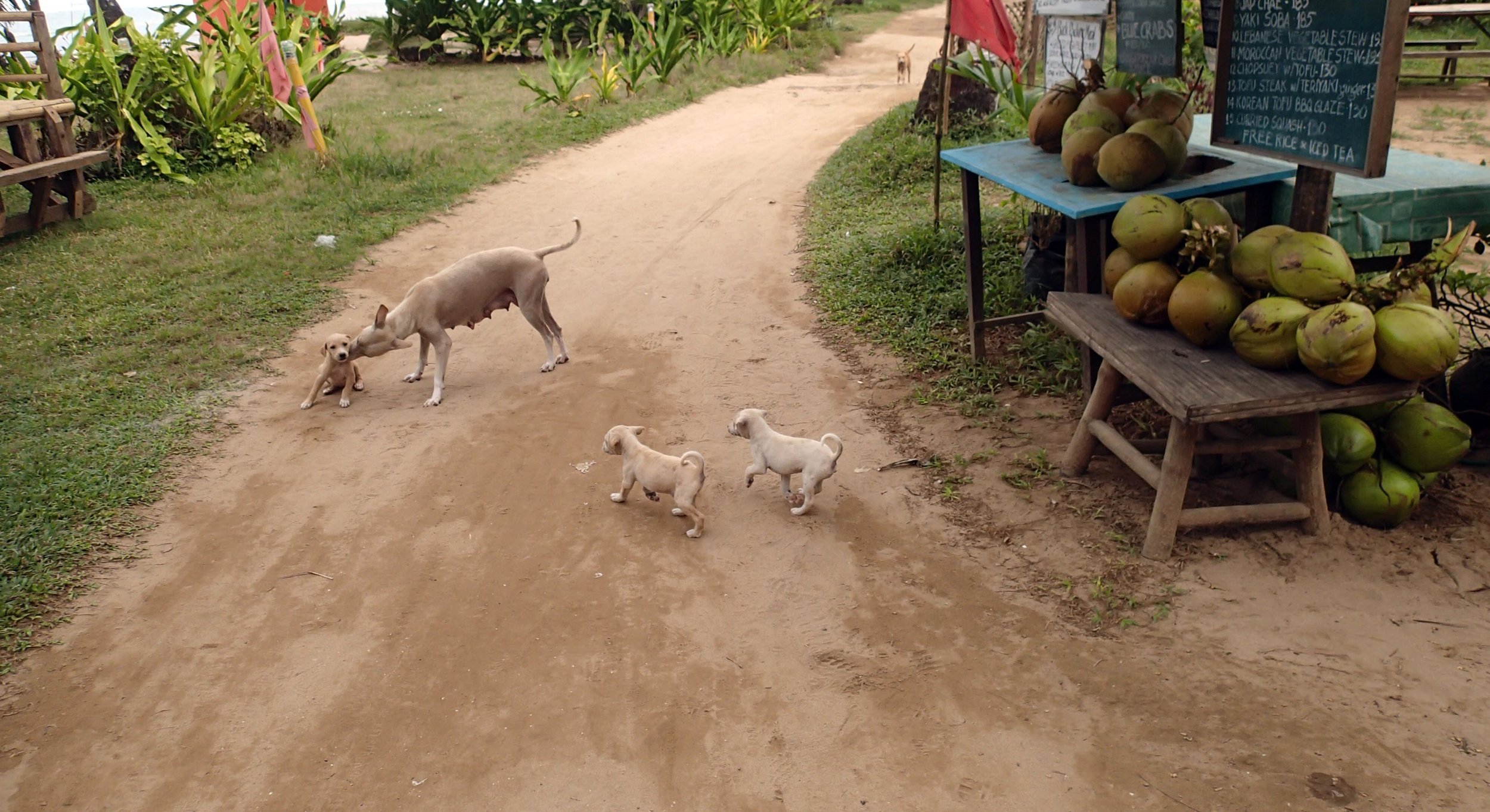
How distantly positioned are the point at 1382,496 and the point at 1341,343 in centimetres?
83

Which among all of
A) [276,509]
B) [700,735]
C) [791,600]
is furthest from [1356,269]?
[276,509]

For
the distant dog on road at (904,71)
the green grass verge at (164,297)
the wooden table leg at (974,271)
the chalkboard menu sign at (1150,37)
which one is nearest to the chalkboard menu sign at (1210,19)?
the chalkboard menu sign at (1150,37)

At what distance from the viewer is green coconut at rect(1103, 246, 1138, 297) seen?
13.3ft

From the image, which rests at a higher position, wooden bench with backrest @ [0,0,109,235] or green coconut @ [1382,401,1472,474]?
wooden bench with backrest @ [0,0,109,235]

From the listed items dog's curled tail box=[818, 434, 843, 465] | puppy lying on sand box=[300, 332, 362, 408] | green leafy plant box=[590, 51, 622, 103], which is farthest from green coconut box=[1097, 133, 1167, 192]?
green leafy plant box=[590, 51, 622, 103]

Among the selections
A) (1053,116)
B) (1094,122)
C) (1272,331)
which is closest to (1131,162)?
(1094,122)

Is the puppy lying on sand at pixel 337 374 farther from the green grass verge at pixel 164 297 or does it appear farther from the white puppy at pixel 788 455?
the white puppy at pixel 788 455

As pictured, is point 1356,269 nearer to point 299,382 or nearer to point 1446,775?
point 1446,775

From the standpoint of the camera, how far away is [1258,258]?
3.67 m

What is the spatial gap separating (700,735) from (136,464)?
340cm

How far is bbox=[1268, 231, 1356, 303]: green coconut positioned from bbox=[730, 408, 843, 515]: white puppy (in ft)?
5.57

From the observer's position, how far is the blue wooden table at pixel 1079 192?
433cm

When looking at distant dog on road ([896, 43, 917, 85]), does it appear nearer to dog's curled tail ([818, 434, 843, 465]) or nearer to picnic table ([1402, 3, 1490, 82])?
picnic table ([1402, 3, 1490, 82])

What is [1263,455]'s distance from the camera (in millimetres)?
4105
